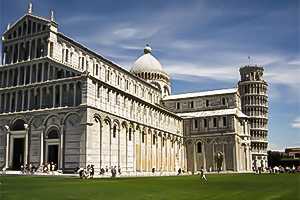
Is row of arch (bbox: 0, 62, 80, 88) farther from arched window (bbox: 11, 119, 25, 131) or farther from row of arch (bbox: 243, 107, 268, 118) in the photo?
row of arch (bbox: 243, 107, 268, 118)

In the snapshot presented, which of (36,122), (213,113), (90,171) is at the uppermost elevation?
(213,113)

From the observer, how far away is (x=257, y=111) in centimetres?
10362

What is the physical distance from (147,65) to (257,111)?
1654 inches

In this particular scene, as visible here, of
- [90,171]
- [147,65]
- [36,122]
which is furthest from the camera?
[147,65]

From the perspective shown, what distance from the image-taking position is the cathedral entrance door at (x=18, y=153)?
44928 mm

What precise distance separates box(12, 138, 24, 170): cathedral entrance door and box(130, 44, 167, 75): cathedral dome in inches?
1763

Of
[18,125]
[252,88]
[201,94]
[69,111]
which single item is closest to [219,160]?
[201,94]

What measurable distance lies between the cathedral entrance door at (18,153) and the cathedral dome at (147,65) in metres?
44.8

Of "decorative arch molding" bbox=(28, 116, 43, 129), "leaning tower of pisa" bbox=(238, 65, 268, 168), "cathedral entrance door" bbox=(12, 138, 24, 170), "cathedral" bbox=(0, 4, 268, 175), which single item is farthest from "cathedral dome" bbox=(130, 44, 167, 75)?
"cathedral entrance door" bbox=(12, 138, 24, 170)

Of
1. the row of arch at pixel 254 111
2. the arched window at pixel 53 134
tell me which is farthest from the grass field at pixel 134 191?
the row of arch at pixel 254 111

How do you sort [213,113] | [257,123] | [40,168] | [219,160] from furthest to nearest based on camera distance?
[257,123], [213,113], [219,160], [40,168]

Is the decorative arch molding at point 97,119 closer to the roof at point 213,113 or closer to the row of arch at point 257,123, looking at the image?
the roof at point 213,113

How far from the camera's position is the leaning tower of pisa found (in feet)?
337

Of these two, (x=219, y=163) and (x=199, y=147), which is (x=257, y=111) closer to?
(x=199, y=147)
